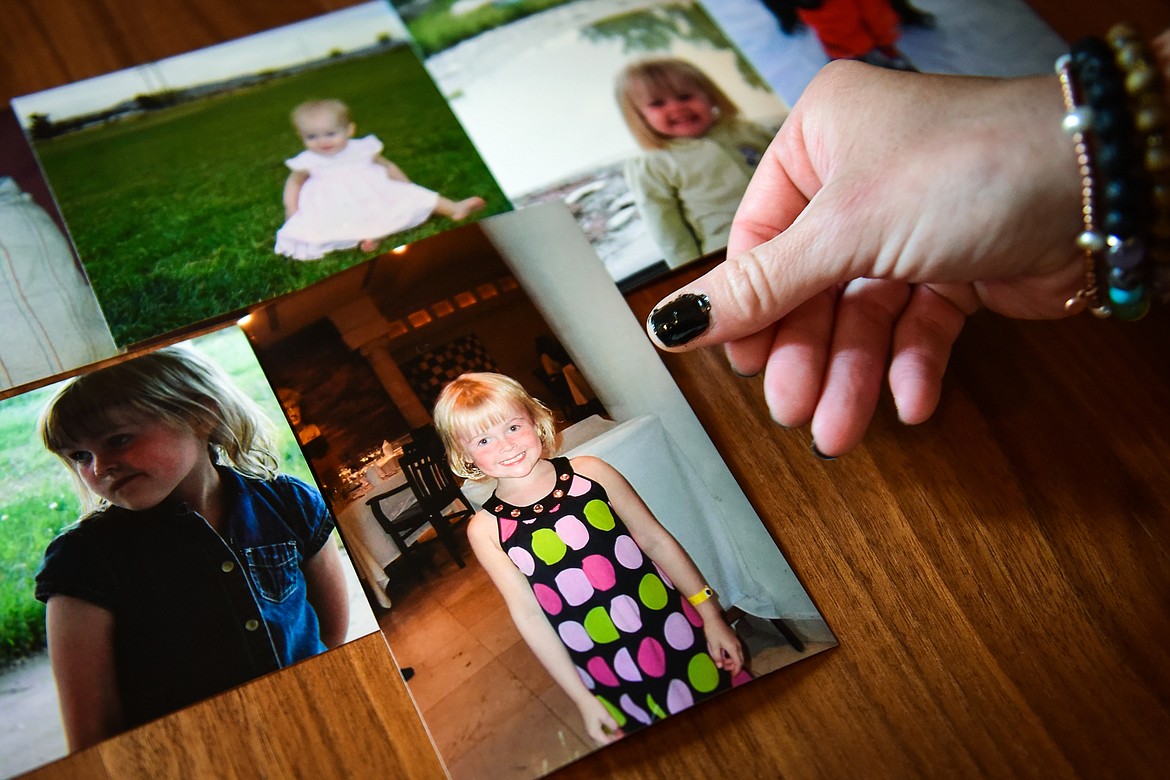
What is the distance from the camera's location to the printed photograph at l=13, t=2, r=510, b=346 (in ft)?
2.23

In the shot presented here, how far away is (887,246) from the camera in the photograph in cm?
53

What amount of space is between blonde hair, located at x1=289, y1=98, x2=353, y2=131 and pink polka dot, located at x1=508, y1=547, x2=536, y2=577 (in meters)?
0.49

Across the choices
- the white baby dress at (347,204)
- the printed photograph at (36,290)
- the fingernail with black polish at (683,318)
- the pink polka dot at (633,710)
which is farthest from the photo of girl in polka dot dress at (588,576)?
the printed photograph at (36,290)

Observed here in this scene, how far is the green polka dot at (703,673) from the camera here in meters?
0.52

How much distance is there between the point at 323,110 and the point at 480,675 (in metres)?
0.58

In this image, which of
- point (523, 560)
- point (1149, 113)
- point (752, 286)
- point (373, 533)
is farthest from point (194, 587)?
point (1149, 113)

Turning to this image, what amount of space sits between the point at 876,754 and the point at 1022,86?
46 cm

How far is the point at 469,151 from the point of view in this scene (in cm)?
76

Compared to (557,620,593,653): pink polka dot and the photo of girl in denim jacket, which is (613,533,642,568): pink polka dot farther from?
the photo of girl in denim jacket

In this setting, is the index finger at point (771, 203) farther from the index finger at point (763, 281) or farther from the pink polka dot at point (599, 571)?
the pink polka dot at point (599, 571)

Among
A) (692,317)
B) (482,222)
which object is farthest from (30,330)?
(692,317)

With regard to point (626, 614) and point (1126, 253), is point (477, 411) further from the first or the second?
point (1126, 253)

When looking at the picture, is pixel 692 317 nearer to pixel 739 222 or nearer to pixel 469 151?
pixel 739 222

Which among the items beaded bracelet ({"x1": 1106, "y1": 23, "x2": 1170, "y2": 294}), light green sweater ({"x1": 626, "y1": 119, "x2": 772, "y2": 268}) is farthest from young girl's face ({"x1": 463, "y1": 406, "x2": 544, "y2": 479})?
beaded bracelet ({"x1": 1106, "y1": 23, "x2": 1170, "y2": 294})
